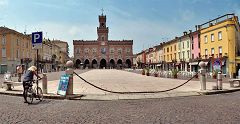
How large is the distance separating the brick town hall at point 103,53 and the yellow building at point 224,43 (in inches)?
2970

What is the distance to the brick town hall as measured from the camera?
370 ft

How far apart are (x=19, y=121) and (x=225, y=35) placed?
33218 mm

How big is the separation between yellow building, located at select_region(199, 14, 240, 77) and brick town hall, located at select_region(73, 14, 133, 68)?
2970 inches

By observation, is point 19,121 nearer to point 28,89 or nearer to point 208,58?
point 28,89

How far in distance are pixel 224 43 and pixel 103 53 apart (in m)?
82.6

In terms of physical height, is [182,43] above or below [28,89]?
above

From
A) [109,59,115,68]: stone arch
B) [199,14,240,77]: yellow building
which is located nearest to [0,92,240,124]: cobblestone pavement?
[199,14,240,77]: yellow building

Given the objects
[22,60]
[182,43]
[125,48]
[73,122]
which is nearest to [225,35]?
[182,43]

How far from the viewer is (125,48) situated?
11506 centimetres

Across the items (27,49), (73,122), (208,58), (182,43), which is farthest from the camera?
(27,49)

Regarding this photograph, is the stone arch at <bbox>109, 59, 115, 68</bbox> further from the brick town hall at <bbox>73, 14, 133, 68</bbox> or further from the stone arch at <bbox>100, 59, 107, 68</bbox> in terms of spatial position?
the stone arch at <bbox>100, 59, 107, 68</bbox>

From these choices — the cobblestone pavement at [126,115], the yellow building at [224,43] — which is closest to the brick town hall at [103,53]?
the yellow building at [224,43]

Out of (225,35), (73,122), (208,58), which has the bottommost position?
(73,122)

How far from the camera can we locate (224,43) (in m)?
34.3
